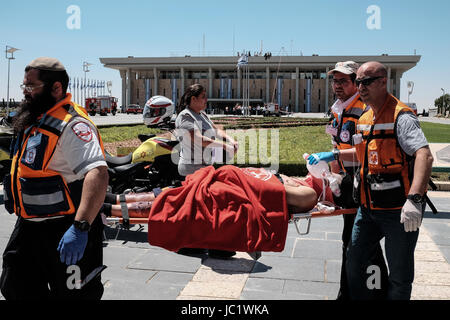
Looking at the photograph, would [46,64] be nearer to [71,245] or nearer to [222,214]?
[71,245]

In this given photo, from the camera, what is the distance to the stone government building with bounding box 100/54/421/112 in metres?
78.3

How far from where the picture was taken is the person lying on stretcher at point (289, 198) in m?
3.94

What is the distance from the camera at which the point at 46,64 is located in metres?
2.71

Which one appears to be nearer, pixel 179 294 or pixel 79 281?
pixel 79 281

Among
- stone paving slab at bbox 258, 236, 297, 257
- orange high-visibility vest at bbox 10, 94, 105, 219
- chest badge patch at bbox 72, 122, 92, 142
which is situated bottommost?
stone paving slab at bbox 258, 236, 297, 257

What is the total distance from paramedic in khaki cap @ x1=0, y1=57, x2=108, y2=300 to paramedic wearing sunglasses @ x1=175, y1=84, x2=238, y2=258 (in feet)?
6.22

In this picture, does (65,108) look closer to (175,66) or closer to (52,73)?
(52,73)

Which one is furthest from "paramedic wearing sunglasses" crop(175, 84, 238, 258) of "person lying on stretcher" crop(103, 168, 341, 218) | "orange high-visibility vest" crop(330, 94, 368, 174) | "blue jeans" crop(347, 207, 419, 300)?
"blue jeans" crop(347, 207, 419, 300)

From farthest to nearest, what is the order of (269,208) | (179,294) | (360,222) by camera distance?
(179,294)
(269,208)
(360,222)

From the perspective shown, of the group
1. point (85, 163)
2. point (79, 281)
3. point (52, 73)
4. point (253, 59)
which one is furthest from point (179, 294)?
point (253, 59)

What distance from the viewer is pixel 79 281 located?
2719mm

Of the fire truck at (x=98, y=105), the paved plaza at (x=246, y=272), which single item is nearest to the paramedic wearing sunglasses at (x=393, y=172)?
the paved plaza at (x=246, y=272)

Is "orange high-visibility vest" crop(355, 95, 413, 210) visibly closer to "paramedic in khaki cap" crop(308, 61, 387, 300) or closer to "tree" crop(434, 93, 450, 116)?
"paramedic in khaki cap" crop(308, 61, 387, 300)

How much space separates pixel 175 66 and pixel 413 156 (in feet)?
270
